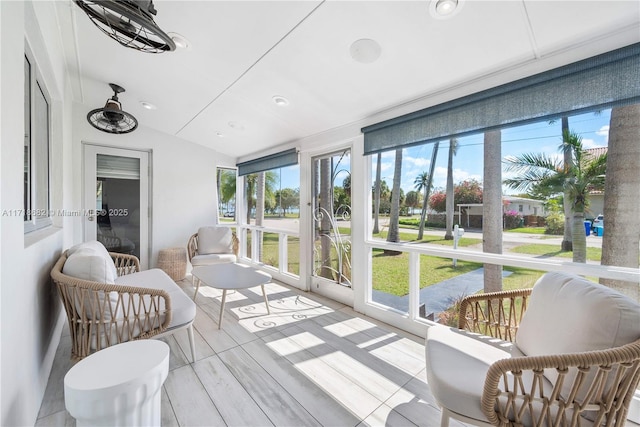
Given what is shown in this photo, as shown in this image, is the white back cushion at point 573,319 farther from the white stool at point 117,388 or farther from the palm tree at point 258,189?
the palm tree at point 258,189

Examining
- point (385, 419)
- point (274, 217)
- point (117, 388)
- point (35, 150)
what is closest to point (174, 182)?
point (274, 217)

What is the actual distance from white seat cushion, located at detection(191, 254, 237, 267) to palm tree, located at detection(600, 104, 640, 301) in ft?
12.8

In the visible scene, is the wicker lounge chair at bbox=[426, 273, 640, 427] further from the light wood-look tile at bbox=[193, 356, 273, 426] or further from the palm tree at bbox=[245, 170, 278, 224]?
the palm tree at bbox=[245, 170, 278, 224]

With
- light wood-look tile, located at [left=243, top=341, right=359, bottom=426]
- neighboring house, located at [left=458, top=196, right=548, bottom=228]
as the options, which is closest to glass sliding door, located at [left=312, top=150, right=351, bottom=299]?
neighboring house, located at [left=458, top=196, right=548, bottom=228]

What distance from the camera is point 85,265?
66.7 inches

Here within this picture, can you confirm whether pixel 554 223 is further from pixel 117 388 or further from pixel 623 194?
pixel 117 388

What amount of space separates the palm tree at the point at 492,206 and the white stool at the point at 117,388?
7.75ft

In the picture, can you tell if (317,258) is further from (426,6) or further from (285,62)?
(426,6)

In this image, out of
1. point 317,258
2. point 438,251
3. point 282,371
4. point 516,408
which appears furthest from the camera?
point 317,258

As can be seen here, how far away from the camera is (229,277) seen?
2816 mm

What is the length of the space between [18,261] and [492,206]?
2948 mm

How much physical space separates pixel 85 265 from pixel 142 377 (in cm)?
106

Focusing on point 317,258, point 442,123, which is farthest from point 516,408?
point 317,258

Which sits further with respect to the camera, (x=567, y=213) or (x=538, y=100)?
(x=567, y=213)
